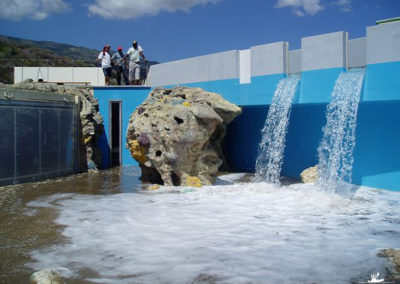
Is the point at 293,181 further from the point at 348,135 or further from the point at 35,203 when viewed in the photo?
the point at 35,203

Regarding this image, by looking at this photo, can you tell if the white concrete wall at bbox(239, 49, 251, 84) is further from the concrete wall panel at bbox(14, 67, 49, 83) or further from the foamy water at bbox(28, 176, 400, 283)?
the concrete wall panel at bbox(14, 67, 49, 83)

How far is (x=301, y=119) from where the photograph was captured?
34.8 ft

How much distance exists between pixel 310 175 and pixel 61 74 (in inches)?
468

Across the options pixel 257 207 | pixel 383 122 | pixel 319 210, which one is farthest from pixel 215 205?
pixel 383 122

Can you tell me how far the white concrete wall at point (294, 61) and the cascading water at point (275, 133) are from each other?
0.17 metres

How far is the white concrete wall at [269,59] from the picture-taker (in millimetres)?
10026

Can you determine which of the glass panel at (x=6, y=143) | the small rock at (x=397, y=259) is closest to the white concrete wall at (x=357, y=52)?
the small rock at (x=397, y=259)

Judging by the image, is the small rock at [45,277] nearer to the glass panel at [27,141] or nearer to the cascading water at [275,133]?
the glass panel at [27,141]

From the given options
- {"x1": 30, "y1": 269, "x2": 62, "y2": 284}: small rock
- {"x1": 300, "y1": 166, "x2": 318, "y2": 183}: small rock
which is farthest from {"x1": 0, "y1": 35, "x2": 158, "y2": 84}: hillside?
{"x1": 30, "y1": 269, "x2": 62, "y2": 284}: small rock

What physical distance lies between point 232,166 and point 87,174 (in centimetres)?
477

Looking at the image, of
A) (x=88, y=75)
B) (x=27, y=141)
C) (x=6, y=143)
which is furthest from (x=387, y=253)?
(x=88, y=75)

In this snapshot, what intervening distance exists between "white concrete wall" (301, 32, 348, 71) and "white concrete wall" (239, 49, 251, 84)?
6.05ft

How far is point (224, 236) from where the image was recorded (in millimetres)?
5402

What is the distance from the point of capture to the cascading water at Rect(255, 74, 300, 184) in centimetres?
991
